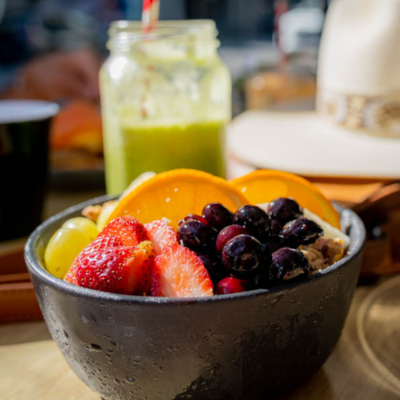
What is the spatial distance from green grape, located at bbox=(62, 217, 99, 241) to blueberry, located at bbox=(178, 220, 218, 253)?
98 millimetres

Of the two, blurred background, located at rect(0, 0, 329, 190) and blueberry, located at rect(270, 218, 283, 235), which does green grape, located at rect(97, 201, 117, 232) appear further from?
blurred background, located at rect(0, 0, 329, 190)

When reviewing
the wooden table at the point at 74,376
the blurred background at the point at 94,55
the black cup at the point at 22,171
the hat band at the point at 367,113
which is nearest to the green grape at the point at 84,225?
the wooden table at the point at 74,376

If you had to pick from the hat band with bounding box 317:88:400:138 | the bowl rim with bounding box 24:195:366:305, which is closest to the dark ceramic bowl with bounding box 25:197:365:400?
the bowl rim with bounding box 24:195:366:305

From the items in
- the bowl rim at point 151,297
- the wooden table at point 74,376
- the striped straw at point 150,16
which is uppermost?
the striped straw at point 150,16

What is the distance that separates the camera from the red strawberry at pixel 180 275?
1.12ft

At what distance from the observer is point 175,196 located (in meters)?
0.43

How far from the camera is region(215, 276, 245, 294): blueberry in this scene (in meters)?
0.34

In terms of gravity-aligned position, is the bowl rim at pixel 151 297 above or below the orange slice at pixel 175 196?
below

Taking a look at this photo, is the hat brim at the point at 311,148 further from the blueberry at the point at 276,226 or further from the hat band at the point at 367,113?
the blueberry at the point at 276,226

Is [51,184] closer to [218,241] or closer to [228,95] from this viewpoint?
[228,95]

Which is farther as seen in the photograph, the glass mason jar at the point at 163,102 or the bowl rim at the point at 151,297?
the glass mason jar at the point at 163,102

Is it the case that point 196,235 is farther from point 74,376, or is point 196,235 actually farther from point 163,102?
point 163,102

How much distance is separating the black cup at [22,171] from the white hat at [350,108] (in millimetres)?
263

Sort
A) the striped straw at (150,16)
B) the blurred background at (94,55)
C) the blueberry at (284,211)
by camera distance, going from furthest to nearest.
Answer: the blurred background at (94,55), the striped straw at (150,16), the blueberry at (284,211)
